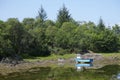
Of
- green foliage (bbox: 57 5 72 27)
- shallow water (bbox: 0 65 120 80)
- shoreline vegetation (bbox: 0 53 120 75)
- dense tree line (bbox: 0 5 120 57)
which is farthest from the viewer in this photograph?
green foliage (bbox: 57 5 72 27)

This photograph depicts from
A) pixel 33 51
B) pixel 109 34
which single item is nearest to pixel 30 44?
pixel 33 51

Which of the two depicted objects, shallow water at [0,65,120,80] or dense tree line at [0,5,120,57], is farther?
dense tree line at [0,5,120,57]

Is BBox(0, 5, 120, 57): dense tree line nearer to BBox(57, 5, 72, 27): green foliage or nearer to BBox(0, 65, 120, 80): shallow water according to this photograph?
BBox(57, 5, 72, 27): green foliage

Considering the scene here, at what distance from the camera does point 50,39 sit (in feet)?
281

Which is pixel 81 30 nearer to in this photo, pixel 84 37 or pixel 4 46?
pixel 84 37

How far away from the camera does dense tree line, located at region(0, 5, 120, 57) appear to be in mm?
69294

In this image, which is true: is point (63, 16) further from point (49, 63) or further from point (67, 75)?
point (67, 75)

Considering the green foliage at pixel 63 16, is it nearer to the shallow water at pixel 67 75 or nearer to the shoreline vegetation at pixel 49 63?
the shoreline vegetation at pixel 49 63

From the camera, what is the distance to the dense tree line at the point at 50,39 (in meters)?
69.3

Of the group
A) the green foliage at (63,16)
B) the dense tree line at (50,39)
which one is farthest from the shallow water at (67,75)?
the green foliage at (63,16)

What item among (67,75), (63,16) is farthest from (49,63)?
(63,16)

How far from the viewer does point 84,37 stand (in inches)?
3374

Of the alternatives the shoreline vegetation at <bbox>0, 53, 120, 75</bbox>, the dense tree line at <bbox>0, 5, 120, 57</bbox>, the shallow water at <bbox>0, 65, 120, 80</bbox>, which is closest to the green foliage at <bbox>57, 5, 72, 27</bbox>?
the dense tree line at <bbox>0, 5, 120, 57</bbox>

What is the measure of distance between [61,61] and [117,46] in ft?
107
